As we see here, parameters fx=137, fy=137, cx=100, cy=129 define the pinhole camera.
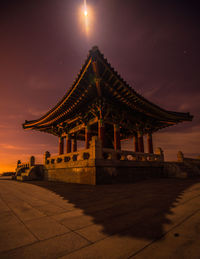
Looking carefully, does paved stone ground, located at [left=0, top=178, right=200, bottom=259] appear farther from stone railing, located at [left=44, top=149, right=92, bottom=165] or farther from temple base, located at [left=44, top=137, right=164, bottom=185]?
stone railing, located at [left=44, top=149, right=92, bottom=165]

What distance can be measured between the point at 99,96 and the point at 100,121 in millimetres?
1668

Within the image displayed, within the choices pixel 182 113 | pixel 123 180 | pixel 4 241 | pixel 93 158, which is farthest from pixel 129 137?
pixel 4 241

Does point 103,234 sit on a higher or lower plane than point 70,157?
lower

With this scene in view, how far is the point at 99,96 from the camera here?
28.0 feet

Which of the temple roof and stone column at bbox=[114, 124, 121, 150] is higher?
the temple roof

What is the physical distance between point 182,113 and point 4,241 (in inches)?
526

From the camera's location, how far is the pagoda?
641cm

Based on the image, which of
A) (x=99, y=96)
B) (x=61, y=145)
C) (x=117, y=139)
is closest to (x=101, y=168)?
(x=117, y=139)

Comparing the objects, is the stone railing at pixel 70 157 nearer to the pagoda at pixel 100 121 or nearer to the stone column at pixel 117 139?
the pagoda at pixel 100 121

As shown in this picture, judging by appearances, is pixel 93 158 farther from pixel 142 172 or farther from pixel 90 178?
pixel 142 172

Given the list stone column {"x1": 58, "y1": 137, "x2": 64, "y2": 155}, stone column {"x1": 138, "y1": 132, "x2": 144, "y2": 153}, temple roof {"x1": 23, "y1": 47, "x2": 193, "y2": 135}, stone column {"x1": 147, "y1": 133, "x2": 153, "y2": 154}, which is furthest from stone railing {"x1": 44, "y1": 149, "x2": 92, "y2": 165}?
stone column {"x1": 147, "y1": 133, "x2": 153, "y2": 154}

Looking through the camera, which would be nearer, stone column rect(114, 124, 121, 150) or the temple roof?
the temple roof

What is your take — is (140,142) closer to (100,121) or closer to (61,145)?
(100,121)

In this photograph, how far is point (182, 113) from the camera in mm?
11750
